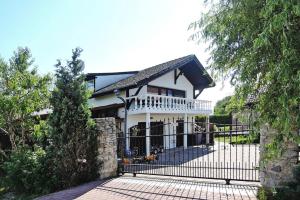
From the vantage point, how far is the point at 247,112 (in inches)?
173

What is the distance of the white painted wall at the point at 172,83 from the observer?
21.5 meters

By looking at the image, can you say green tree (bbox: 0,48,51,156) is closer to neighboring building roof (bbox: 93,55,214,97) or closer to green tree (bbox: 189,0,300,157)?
neighboring building roof (bbox: 93,55,214,97)

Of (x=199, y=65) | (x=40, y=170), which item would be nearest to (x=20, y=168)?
(x=40, y=170)

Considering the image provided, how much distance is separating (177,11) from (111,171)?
672 cm

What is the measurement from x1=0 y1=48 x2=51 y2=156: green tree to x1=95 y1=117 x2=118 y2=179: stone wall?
3.74m

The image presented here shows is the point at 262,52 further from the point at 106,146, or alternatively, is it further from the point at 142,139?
the point at 142,139

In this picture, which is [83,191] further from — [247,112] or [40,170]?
[247,112]

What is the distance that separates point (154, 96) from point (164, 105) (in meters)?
1.49

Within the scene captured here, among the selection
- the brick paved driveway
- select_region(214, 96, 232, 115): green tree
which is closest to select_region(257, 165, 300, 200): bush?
the brick paved driveway

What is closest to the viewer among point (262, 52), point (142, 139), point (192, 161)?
point (262, 52)

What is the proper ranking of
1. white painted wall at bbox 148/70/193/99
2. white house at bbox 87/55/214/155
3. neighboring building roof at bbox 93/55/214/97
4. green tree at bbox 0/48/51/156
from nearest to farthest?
1. green tree at bbox 0/48/51/156
2. white house at bbox 87/55/214/155
3. neighboring building roof at bbox 93/55/214/97
4. white painted wall at bbox 148/70/193/99

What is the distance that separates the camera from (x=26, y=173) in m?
9.65

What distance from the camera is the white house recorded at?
723 inches

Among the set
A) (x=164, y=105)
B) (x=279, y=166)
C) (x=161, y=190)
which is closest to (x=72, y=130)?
(x=161, y=190)
